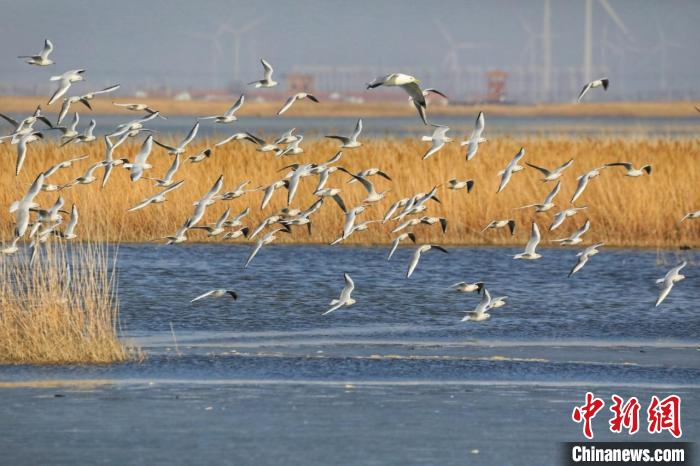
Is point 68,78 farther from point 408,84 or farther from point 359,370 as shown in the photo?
point 359,370

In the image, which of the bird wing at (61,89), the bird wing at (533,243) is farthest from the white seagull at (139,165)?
the bird wing at (533,243)

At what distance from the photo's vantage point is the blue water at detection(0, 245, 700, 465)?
42.3 feet

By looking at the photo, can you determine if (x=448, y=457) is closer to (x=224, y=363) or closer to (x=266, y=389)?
(x=266, y=389)

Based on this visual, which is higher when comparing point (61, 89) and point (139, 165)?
point (61, 89)

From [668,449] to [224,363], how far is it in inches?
210

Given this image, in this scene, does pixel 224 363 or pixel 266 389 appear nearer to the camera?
pixel 266 389

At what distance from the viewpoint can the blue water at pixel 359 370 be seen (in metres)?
12.9

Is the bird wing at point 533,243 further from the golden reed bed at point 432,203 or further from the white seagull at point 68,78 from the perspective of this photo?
the golden reed bed at point 432,203

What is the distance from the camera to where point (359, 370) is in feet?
54.0

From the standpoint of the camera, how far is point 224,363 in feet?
55.1

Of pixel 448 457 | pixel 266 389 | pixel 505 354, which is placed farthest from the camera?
pixel 505 354

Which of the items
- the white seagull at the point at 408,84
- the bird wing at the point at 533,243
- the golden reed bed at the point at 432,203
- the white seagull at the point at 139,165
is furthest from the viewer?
the golden reed bed at the point at 432,203

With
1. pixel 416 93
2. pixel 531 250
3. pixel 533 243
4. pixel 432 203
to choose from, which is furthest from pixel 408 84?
pixel 432 203

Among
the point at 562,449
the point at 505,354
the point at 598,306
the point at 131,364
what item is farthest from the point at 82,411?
the point at 598,306
